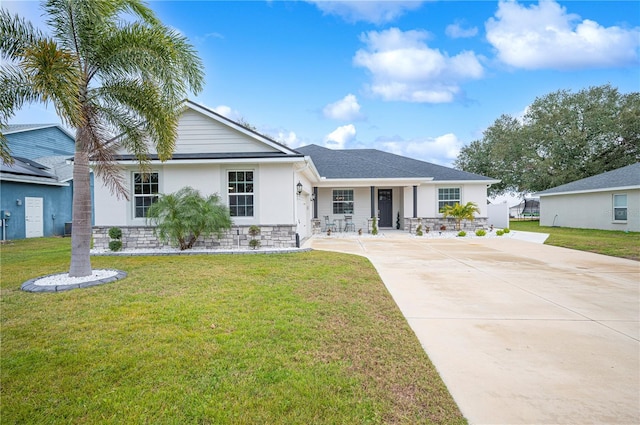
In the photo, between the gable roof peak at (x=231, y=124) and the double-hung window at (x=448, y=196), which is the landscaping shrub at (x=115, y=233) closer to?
the gable roof peak at (x=231, y=124)

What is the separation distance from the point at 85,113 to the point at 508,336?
865 centimetres

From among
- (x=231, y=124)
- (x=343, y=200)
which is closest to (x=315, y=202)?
(x=343, y=200)

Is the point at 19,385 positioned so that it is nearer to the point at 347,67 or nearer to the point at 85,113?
the point at 85,113

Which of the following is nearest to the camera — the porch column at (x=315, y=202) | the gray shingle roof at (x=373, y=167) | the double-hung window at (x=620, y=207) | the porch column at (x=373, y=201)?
the porch column at (x=373, y=201)

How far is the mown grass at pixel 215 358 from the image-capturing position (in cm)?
231

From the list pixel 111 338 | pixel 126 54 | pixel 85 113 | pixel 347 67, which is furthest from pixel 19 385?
pixel 347 67

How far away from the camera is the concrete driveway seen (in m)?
2.48

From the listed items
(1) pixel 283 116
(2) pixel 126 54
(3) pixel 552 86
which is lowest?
(2) pixel 126 54

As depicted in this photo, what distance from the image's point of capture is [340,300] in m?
4.93

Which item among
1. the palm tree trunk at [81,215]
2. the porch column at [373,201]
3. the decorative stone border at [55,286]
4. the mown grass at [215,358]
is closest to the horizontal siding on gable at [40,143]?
the palm tree trunk at [81,215]

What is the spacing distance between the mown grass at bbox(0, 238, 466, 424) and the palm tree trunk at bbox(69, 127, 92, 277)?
1.03 meters

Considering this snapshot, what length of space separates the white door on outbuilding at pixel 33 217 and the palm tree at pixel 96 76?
39.4 feet

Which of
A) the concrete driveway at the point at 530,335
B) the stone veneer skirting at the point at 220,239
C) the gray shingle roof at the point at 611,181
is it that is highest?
the gray shingle roof at the point at 611,181

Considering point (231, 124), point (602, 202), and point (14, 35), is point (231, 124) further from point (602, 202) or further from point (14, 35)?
point (602, 202)
